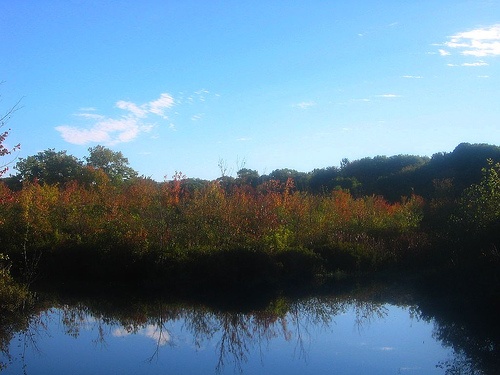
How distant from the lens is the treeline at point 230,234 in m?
17.4

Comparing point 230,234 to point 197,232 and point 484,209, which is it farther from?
point 484,209

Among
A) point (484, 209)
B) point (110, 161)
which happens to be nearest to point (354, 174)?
point (110, 161)

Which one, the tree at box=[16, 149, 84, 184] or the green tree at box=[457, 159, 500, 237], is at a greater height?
the tree at box=[16, 149, 84, 184]

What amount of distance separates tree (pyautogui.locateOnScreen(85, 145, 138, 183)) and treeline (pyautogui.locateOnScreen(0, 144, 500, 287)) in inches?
736

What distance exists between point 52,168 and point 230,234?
24.2 metres

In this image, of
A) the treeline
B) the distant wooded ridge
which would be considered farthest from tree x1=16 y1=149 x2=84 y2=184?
the treeline

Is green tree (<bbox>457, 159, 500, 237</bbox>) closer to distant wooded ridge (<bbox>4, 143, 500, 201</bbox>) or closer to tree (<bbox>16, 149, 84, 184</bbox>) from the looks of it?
distant wooded ridge (<bbox>4, 143, 500, 201</bbox>)

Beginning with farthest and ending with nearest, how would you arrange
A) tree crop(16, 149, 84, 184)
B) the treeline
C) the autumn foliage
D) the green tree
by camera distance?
tree crop(16, 149, 84, 184)
the autumn foliage
the treeline
the green tree

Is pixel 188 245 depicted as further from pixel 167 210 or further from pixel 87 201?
pixel 87 201

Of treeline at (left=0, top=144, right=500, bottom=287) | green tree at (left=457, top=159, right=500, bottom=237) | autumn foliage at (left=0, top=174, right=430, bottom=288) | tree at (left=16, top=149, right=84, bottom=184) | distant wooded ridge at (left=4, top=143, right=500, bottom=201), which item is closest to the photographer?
green tree at (left=457, top=159, right=500, bottom=237)

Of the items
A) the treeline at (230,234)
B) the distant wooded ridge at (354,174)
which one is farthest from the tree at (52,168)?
the treeline at (230,234)

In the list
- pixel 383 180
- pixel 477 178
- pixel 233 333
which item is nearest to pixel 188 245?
pixel 233 333

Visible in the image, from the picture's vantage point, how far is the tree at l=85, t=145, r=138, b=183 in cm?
4138

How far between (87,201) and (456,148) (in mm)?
26445
